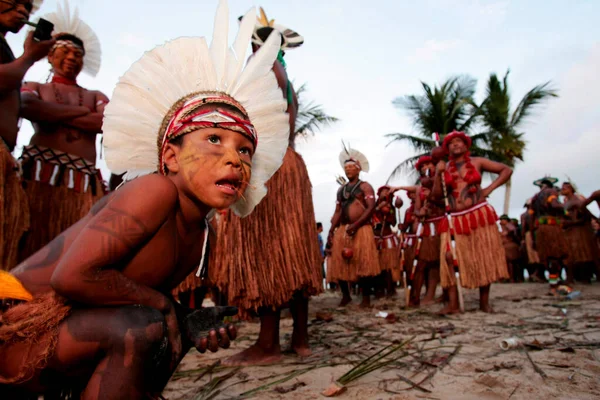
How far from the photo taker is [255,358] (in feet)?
8.91

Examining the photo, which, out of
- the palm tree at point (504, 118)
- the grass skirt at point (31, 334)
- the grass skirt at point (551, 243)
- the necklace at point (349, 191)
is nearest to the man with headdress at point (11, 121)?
the grass skirt at point (31, 334)

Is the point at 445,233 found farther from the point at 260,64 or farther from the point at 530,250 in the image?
the point at 530,250

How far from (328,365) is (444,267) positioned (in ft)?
10.1

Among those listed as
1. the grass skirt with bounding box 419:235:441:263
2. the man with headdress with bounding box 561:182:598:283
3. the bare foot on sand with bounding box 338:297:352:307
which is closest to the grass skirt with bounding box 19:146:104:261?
the bare foot on sand with bounding box 338:297:352:307

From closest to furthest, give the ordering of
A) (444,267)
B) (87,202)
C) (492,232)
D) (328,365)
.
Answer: (328,365) < (87,202) < (492,232) < (444,267)

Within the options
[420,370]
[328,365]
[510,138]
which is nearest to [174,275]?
[328,365]

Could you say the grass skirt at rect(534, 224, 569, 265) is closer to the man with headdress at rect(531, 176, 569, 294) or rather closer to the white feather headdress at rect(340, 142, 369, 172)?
the man with headdress at rect(531, 176, 569, 294)

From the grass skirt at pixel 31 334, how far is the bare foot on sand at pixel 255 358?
1.70m

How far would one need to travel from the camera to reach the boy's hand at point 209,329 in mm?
1181

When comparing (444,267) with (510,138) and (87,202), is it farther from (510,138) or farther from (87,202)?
(510,138)

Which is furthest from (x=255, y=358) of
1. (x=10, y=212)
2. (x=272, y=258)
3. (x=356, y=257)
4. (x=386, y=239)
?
(x=386, y=239)

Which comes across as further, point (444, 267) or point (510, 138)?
point (510, 138)

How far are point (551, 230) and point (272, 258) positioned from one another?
8657 mm

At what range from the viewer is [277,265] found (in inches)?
106
